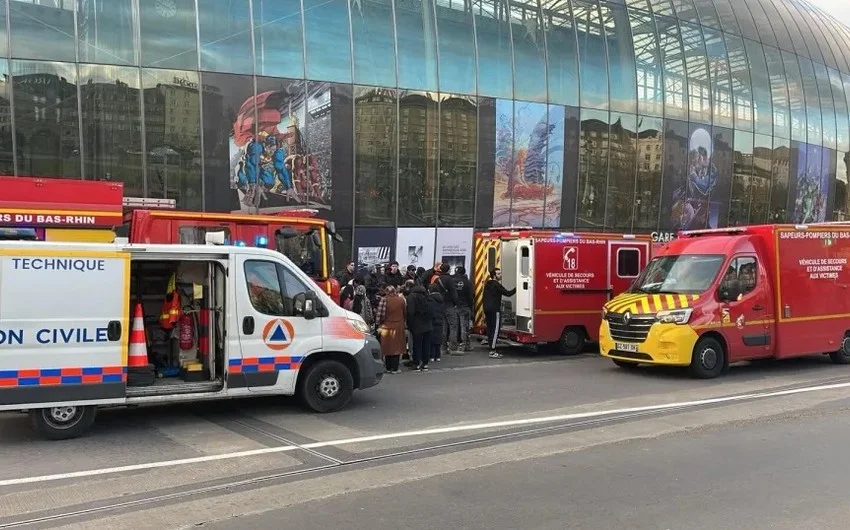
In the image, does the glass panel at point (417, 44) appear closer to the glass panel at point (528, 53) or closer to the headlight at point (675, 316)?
the glass panel at point (528, 53)

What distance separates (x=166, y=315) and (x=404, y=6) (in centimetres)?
1484

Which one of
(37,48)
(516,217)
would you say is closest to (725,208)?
(516,217)

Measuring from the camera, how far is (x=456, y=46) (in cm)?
2106

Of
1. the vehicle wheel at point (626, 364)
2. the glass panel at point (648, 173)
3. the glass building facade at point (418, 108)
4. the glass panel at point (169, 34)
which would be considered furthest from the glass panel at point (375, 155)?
the glass panel at point (648, 173)

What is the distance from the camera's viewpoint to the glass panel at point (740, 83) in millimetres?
28375

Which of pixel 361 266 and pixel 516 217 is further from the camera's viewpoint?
pixel 516 217

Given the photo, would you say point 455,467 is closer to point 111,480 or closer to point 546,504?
point 546,504

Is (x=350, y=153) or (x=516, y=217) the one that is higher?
(x=350, y=153)

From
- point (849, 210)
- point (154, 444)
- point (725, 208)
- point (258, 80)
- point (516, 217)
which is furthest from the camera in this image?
point (849, 210)

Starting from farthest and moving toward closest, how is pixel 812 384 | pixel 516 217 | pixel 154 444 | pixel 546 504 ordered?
pixel 516 217, pixel 812 384, pixel 154 444, pixel 546 504

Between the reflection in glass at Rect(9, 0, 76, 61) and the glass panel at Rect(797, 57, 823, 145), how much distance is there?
3010 cm

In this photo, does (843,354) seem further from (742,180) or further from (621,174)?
(742,180)

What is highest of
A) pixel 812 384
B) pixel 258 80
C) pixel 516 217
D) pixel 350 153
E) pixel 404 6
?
pixel 404 6

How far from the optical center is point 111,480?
574 centimetres
